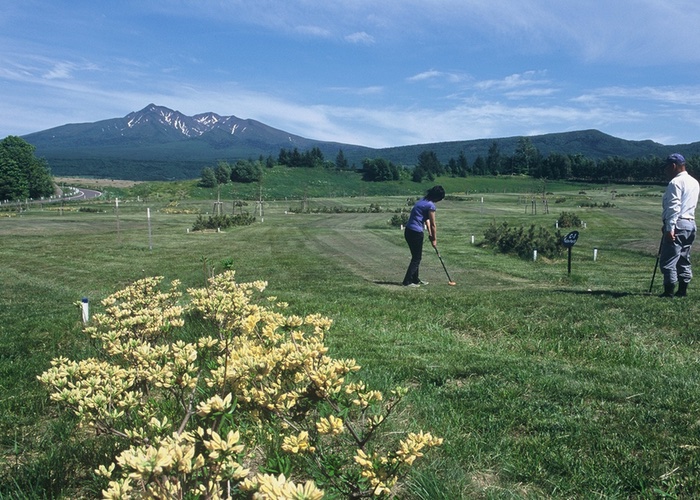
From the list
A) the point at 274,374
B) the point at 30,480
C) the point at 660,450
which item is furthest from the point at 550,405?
the point at 30,480

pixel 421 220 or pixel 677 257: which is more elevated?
pixel 421 220

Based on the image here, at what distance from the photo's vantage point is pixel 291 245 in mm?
30172

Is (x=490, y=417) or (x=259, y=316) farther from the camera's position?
(x=490, y=417)

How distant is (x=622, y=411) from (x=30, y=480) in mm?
4296

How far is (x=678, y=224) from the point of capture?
8.66m

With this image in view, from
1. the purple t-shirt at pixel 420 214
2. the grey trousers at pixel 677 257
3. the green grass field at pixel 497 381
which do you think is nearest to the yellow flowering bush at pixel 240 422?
the green grass field at pixel 497 381

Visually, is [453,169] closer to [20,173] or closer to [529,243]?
[20,173]

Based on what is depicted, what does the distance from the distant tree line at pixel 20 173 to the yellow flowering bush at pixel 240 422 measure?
11275cm

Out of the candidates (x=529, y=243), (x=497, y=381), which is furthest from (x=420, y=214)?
(x=529, y=243)

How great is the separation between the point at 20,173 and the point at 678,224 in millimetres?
115252

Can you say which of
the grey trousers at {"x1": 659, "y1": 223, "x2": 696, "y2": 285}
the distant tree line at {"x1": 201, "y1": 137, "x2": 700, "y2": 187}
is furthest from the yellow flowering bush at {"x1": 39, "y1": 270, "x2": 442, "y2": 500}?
the distant tree line at {"x1": 201, "y1": 137, "x2": 700, "y2": 187}

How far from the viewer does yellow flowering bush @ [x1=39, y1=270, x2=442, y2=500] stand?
6.36ft

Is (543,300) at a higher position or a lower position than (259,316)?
lower

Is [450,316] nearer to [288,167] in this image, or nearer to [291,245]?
[291,245]
